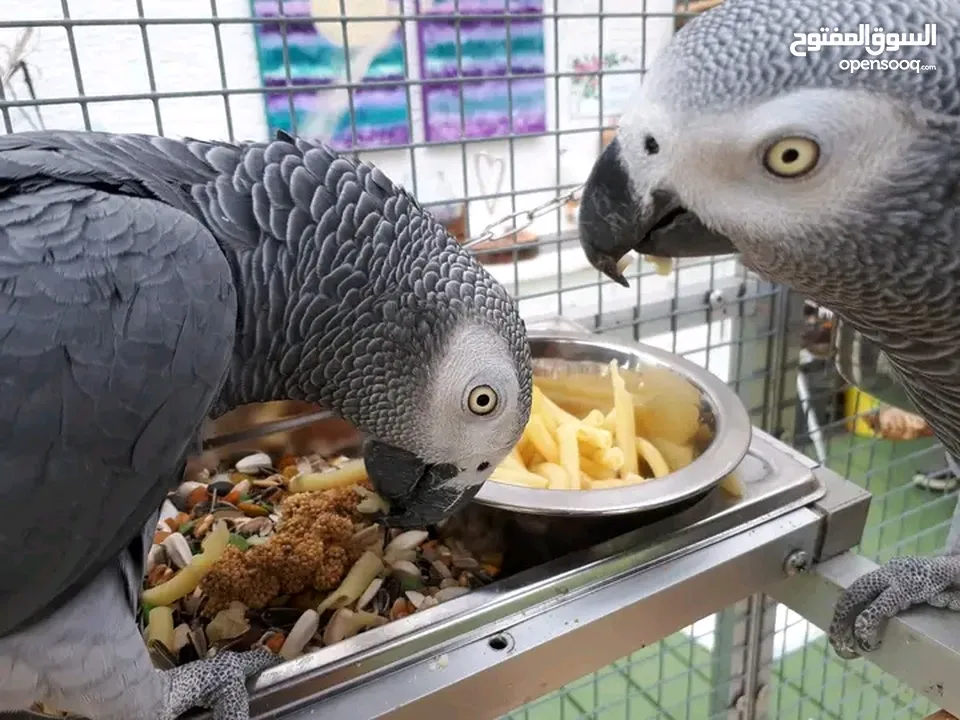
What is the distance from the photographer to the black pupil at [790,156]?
635mm

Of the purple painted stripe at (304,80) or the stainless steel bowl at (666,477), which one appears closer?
the stainless steel bowl at (666,477)

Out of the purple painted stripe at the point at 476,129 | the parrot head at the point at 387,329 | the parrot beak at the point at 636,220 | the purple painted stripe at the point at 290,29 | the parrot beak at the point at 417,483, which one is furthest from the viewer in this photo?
the purple painted stripe at the point at 476,129

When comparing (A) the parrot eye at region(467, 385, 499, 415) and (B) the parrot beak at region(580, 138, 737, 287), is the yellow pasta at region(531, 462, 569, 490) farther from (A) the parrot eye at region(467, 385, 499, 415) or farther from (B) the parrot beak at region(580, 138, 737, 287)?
(B) the parrot beak at region(580, 138, 737, 287)

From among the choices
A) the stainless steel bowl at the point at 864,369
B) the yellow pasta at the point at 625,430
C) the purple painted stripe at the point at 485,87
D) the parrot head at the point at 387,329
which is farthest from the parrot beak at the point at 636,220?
the stainless steel bowl at the point at 864,369

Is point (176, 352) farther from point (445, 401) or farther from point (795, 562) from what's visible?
point (795, 562)

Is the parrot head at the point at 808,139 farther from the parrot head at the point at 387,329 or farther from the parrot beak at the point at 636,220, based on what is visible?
the parrot head at the point at 387,329

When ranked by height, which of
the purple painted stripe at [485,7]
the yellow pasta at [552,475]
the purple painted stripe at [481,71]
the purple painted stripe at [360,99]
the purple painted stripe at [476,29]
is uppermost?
the purple painted stripe at [485,7]

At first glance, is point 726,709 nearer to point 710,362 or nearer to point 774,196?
point 710,362

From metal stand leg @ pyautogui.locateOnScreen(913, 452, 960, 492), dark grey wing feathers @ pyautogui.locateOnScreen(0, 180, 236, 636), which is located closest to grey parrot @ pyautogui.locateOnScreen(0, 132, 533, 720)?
dark grey wing feathers @ pyautogui.locateOnScreen(0, 180, 236, 636)

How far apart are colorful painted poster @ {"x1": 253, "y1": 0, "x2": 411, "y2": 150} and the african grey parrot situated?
58cm

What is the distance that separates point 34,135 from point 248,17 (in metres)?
0.36

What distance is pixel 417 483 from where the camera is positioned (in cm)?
96

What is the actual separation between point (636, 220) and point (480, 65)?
0.73 meters

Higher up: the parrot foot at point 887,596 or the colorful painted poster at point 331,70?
the colorful painted poster at point 331,70
